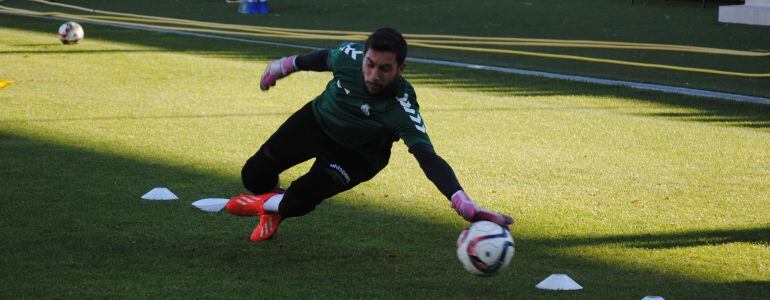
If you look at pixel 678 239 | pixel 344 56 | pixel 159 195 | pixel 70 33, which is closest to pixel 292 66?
pixel 344 56

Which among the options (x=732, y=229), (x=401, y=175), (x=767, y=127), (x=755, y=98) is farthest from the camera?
(x=755, y=98)

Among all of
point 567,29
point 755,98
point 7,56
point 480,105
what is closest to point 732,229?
point 480,105

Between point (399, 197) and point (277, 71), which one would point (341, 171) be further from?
point (399, 197)

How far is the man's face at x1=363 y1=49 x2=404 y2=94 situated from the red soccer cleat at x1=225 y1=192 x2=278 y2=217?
4.15 ft

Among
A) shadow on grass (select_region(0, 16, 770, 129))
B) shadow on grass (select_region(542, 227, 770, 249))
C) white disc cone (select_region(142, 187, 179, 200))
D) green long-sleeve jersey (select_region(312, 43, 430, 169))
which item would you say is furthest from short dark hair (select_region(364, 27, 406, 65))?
shadow on grass (select_region(0, 16, 770, 129))

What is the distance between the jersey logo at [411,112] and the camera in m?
5.55

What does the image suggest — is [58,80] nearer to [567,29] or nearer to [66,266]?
[66,266]

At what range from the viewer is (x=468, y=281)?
5691mm

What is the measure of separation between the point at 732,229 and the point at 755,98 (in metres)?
7.29

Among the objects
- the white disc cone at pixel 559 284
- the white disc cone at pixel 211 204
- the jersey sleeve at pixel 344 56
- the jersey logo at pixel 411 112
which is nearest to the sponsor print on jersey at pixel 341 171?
the jersey sleeve at pixel 344 56

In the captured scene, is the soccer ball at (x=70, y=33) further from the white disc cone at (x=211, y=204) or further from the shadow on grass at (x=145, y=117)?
the white disc cone at (x=211, y=204)

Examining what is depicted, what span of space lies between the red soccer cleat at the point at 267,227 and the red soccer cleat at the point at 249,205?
42 millimetres

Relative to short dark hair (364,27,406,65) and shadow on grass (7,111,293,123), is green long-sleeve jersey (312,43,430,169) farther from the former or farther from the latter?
shadow on grass (7,111,293,123)

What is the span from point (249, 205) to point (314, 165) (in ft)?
1.73
